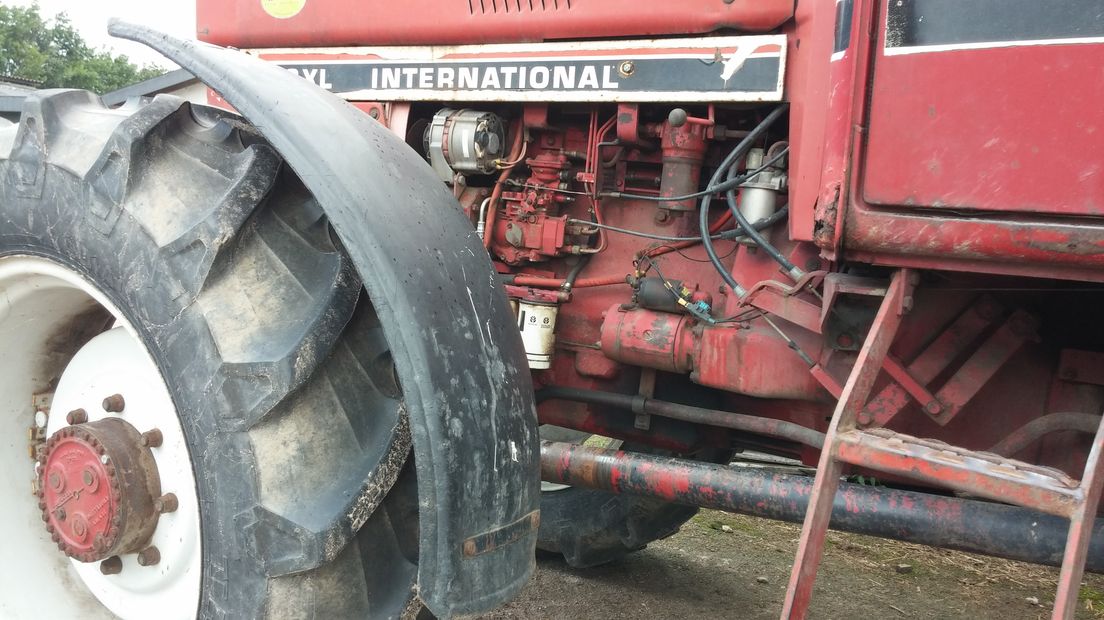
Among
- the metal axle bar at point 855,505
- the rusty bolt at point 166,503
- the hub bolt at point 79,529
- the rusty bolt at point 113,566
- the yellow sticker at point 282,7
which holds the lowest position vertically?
the rusty bolt at point 113,566

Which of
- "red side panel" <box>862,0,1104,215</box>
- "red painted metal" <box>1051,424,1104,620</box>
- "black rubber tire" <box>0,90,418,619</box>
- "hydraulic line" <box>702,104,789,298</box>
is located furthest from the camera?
"hydraulic line" <box>702,104,789,298</box>

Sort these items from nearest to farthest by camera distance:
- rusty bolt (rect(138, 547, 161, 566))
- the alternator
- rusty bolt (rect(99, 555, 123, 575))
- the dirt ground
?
rusty bolt (rect(138, 547, 161, 566))
rusty bolt (rect(99, 555, 123, 575))
the alternator
the dirt ground

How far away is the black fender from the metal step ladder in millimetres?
465

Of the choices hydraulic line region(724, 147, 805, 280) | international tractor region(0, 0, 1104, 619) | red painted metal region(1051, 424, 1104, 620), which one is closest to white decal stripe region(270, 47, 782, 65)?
international tractor region(0, 0, 1104, 619)

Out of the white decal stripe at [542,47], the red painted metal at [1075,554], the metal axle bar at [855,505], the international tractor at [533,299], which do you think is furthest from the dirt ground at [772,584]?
Answer: the red painted metal at [1075,554]

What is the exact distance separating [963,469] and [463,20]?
162cm

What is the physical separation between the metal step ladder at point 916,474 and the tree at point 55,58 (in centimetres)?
2775

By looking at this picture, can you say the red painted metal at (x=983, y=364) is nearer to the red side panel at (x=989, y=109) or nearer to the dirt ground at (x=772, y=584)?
the red side panel at (x=989, y=109)

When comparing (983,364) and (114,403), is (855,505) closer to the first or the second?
(983,364)

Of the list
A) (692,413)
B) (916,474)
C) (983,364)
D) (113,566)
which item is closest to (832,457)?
(916,474)

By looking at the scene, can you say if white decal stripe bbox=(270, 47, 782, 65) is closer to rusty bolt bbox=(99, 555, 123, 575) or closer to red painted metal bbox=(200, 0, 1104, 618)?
red painted metal bbox=(200, 0, 1104, 618)

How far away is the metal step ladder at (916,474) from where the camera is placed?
3.73 ft

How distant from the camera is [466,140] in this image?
7.32 feet

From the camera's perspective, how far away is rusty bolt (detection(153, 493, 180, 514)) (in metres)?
1.67
